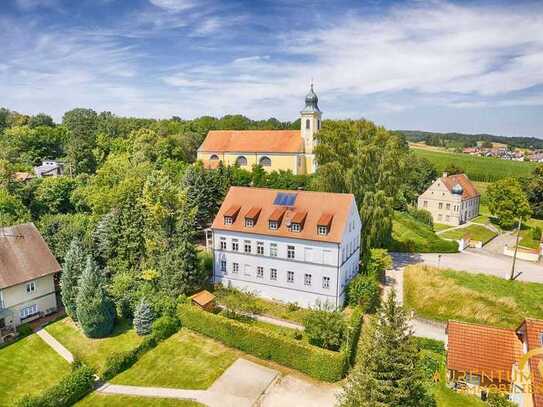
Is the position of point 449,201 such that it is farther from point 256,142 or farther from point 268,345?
point 268,345

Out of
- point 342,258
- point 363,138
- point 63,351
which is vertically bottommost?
point 63,351

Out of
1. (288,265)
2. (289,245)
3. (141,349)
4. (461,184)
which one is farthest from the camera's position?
(461,184)

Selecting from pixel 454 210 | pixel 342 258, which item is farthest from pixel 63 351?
pixel 454 210

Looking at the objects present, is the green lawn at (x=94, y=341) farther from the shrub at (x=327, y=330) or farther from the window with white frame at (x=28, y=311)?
the shrub at (x=327, y=330)

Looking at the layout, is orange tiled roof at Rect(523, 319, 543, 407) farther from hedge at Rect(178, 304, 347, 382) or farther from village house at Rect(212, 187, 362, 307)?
village house at Rect(212, 187, 362, 307)

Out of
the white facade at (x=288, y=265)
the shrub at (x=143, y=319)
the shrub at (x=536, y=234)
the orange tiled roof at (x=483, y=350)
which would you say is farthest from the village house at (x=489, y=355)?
the shrub at (x=536, y=234)

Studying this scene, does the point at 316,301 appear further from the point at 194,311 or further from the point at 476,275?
the point at 476,275

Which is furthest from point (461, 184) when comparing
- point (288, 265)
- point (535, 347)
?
point (535, 347)

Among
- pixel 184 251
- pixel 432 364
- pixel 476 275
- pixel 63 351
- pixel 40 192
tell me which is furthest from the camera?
pixel 40 192
